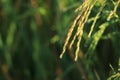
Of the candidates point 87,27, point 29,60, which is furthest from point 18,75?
point 87,27

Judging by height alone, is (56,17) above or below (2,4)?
below

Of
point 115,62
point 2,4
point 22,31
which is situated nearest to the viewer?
point 115,62

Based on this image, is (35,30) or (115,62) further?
(35,30)

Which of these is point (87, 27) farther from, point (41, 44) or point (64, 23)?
point (41, 44)

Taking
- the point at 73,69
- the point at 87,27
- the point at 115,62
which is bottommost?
the point at 73,69

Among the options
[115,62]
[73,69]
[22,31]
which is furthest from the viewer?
[22,31]

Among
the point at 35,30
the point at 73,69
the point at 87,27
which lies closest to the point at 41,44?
the point at 35,30

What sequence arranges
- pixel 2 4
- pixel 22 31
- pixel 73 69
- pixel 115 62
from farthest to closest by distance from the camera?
1. pixel 2 4
2. pixel 22 31
3. pixel 73 69
4. pixel 115 62

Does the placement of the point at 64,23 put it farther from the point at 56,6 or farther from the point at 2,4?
the point at 2,4

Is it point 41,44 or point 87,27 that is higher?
point 87,27
